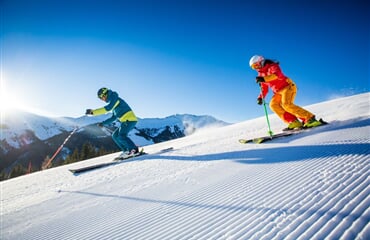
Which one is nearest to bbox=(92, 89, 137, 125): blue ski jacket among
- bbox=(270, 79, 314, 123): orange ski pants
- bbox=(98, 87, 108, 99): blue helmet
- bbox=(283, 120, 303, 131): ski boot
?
bbox=(98, 87, 108, 99): blue helmet

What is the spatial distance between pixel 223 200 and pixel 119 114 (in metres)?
5.71

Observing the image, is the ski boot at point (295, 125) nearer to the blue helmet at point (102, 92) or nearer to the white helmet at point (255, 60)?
the white helmet at point (255, 60)

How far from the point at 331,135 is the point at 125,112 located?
620 centimetres

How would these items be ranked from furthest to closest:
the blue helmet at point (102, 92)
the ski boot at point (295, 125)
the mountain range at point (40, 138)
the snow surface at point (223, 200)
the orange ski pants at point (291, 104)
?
the mountain range at point (40, 138), the blue helmet at point (102, 92), the ski boot at point (295, 125), the orange ski pants at point (291, 104), the snow surface at point (223, 200)

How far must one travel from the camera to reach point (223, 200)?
2.76m

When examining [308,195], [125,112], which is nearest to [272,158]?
[308,195]

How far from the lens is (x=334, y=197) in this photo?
7.43 ft

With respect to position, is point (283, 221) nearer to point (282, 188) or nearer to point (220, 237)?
point (220, 237)

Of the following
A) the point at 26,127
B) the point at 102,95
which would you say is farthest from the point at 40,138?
the point at 102,95

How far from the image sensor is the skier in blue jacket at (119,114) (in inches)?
293

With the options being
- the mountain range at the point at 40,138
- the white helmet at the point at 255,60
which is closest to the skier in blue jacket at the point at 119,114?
the white helmet at the point at 255,60

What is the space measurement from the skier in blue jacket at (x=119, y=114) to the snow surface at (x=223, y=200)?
8.73 feet

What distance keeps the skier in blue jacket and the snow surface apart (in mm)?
2662

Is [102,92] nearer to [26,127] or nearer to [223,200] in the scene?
[223,200]
